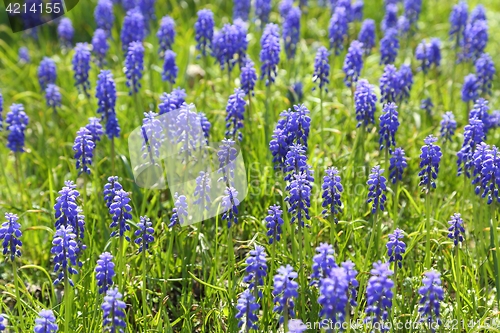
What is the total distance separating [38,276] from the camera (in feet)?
25.7

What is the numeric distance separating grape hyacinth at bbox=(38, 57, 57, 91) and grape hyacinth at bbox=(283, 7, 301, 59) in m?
3.61

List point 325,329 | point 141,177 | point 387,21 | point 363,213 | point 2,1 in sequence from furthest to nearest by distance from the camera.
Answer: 1. point 2,1
2. point 387,21
3. point 141,177
4. point 363,213
5. point 325,329

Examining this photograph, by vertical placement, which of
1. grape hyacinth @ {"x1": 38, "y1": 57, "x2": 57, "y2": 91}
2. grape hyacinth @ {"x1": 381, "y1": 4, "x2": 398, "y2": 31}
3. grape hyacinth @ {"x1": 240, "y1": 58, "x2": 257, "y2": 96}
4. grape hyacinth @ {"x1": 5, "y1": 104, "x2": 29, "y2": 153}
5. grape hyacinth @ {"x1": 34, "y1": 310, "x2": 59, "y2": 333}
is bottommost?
grape hyacinth @ {"x1": 34, "y1": 310, "x2": 59, "y2": 333}

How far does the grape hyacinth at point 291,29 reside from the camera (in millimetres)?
10188

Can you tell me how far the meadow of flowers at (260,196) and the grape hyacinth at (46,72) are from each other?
0.02 meters

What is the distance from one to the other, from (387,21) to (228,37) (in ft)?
12.8

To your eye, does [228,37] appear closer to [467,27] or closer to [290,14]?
[290,14]

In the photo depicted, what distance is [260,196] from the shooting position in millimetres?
7910

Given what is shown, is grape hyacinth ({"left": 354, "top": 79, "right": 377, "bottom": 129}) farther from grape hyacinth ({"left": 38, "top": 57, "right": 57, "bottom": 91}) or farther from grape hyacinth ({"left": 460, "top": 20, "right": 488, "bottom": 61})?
grape hyacinth ({"left": 38, "top": 57, "right": 57, "bottom": 91})

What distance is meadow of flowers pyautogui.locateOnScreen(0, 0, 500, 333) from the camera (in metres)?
5.79

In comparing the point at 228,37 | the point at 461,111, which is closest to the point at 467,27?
the point at 461,111

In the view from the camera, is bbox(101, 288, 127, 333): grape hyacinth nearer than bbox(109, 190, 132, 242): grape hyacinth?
Yes

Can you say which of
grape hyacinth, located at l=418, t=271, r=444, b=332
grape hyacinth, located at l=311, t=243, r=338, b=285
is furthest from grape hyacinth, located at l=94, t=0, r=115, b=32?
grape hyacinth, located at l=418, t=271, r=444, b=332

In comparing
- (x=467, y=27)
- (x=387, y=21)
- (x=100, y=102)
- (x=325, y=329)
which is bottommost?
(x=325, y=329)
